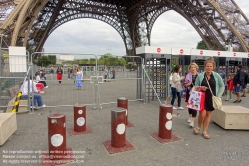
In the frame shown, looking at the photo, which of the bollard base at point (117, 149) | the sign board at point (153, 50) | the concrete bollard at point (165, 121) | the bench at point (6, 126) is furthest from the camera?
the sign board at point (153, 50)

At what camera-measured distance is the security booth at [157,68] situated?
8.38 meters

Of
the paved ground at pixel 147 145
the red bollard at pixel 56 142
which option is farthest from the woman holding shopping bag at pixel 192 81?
the red bollard at pixel 56 142

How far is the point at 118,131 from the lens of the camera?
12.0 feet

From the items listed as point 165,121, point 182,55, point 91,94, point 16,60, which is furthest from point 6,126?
point 182,55

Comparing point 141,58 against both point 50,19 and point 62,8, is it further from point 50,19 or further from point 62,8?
point 62,8

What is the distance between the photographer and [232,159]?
3.38m

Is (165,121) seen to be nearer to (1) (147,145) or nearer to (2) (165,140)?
(2) (165,140)

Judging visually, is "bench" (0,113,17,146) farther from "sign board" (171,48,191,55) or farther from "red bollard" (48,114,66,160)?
"sign board" (171,48,191,55)

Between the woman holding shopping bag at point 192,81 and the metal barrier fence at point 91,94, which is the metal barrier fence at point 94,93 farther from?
the woman holding shopping bag at point 192,81

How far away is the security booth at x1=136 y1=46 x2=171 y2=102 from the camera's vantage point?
838 cm

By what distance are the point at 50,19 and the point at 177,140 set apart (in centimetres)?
3092

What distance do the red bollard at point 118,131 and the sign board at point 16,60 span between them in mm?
4991

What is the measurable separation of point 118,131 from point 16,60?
17.9 ft

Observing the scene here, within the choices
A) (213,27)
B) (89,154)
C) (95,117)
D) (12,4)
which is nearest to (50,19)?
(12,4)
